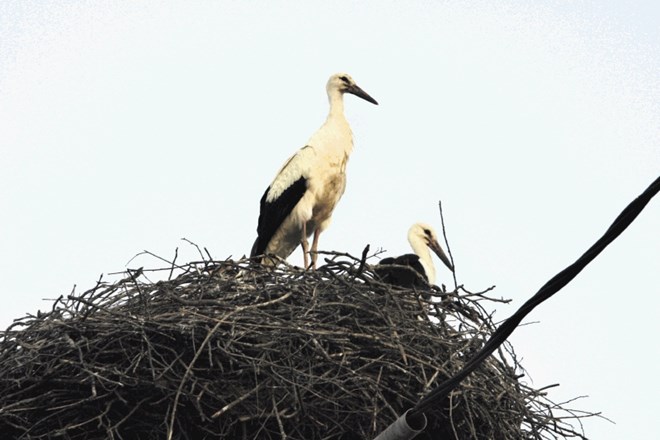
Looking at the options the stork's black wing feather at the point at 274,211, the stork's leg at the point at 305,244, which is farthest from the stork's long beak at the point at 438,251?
the stork's black wing feather at the point at 274,211

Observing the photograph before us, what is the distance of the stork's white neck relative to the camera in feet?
21.7

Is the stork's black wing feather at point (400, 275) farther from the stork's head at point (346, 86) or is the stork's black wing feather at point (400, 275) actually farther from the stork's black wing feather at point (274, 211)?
the stork's head at point (346, 86)

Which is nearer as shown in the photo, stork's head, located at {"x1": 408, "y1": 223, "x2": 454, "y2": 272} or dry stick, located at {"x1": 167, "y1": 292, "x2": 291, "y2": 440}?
dry stick, located at {"x1": 167, "y1": 292, "x2": 291, "y2": 440}

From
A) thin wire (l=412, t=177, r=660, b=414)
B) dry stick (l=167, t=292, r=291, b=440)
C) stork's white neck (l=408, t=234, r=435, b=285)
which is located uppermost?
stork's white neck (l=408, t=234, r=435, b=285)

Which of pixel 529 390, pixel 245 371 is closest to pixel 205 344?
pixel 245 371

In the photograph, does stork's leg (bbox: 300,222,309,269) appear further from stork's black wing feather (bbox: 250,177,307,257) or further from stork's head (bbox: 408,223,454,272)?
stork's head (bbox: 408,223,454,272)

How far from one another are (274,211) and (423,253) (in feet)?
3.09

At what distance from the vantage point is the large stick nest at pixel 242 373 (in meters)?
4.49

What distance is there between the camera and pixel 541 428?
4.76m

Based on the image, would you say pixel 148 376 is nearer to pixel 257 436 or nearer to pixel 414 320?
pixel 257 436

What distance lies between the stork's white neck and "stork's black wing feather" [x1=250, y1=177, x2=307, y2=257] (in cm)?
74

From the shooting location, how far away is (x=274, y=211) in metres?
7.21

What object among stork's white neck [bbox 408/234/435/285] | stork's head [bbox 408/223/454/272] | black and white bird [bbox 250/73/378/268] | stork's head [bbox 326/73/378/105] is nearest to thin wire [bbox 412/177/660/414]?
stork's white neck [bbox 408/234/435/285]

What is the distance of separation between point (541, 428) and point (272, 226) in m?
2.88
